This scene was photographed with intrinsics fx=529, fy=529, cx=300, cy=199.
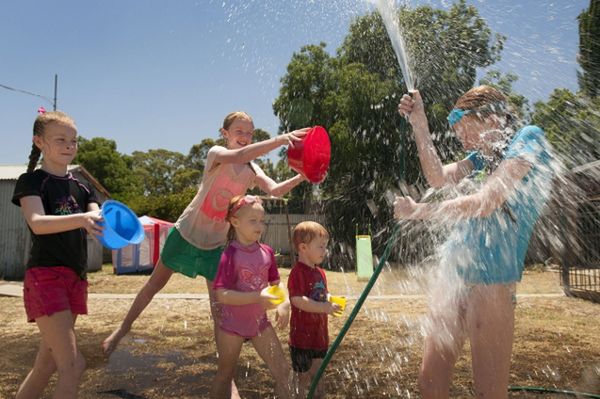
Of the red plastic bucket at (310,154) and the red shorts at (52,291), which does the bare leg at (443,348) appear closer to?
the red plastic bucket at (310,154)

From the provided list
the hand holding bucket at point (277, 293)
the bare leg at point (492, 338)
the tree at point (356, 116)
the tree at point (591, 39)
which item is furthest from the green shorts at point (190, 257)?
the tree at point (356, 116)

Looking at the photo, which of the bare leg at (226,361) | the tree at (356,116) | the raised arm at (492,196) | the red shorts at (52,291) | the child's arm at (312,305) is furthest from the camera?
the tree at (356,116)

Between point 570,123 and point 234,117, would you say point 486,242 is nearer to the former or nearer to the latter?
point 234,117

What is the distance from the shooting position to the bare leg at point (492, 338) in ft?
7.47

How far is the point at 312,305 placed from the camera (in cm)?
328

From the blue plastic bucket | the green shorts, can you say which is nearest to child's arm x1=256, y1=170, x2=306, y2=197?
the green shorts

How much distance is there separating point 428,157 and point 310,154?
0.78 metres

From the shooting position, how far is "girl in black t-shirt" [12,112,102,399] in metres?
2.72

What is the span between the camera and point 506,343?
2291 millimetres

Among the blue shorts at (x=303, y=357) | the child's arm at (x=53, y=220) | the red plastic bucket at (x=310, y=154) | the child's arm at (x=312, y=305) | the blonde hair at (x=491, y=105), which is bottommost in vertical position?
the blue shorts at (x=303, y=357)

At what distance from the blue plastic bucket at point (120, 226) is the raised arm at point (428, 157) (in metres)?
1.65

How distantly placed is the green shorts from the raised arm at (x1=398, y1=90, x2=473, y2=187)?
1.66m

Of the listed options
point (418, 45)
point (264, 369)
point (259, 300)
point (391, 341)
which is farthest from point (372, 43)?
point (259, 300)

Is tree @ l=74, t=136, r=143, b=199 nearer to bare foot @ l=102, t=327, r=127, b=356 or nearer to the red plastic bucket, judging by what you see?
bare foot @ l=102, t=327, r=127, b=356
